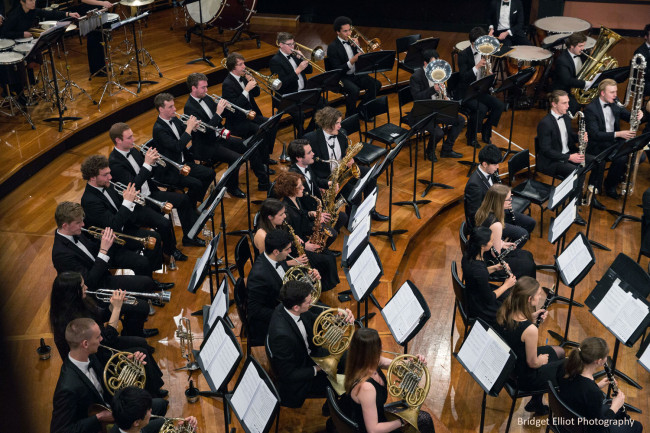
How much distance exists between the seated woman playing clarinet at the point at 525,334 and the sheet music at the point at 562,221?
1265mm

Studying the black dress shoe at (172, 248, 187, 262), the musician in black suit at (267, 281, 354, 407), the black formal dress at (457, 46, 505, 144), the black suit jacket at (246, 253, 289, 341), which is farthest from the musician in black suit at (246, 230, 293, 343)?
the black formal dress at (457, 46, 505, 144)

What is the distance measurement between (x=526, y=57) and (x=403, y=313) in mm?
5597

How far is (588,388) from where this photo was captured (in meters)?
3.97

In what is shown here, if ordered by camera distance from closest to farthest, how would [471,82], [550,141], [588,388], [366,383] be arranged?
[366,383]
[588,388]
[550,141]
[471,82]

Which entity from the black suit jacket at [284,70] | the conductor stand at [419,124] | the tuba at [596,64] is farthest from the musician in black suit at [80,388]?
the tuba at [596,64]

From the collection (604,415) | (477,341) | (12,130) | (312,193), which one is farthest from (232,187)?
(604,415)

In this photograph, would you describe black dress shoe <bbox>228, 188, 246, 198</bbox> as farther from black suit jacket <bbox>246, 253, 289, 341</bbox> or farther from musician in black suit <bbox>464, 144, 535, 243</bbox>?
black suit jacket <bbox>246, 253, 289, 341</bbox>

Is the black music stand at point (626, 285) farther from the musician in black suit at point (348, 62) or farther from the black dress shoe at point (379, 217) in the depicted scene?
the musician in black suit at point (348, 62)

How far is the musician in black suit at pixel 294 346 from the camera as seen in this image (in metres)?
4.18

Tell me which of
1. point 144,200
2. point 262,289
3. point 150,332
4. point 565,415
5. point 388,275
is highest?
point 144,200

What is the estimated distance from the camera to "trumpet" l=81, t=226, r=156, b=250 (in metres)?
5.14

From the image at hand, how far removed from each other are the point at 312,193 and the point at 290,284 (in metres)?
2.20

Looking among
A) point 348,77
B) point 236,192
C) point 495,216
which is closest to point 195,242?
point 236,192

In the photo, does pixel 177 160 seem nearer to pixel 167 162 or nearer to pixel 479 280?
pixel 167 162
